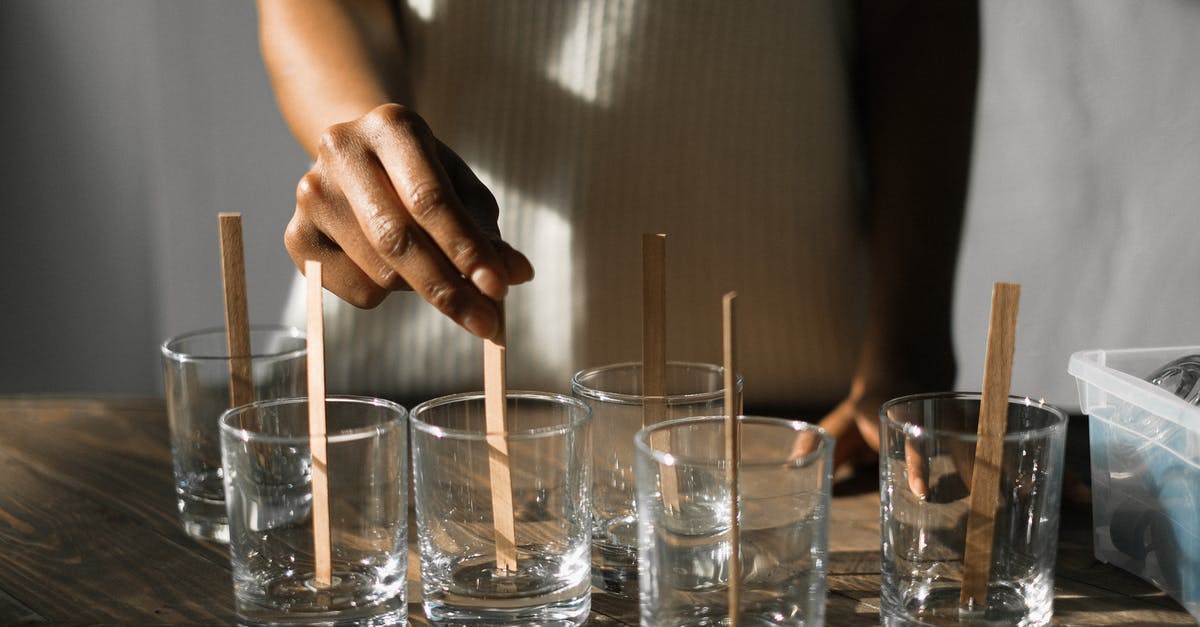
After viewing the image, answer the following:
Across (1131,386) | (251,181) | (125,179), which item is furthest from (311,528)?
(125,179)

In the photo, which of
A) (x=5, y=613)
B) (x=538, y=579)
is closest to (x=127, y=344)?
(x=5, y=613)

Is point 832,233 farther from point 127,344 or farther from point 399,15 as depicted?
point 127,344

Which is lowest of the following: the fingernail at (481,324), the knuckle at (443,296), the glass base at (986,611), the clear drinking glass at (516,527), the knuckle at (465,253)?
the glass base at (986,611)

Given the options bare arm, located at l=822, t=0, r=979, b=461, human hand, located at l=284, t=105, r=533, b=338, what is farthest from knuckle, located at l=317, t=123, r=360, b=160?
bare arm, located at l=822, t=0, r=979, b=461

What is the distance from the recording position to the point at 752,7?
49.1 inches

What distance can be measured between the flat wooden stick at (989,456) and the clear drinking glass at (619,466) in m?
0.16

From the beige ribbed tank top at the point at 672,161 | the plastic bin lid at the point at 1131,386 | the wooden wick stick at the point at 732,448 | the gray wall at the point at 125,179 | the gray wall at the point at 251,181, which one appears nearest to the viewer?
the wooden wick stick at the point at 732,448

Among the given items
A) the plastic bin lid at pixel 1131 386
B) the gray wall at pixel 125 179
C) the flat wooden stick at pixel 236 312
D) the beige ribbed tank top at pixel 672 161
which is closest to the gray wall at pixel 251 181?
the gray wall at pixel 125 179

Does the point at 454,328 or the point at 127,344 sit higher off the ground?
the point at 454,328

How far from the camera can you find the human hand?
2.21 ft

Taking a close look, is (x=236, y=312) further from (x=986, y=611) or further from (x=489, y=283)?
(x=986, y=611)

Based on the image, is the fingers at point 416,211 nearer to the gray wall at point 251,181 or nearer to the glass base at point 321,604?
the glass base at point 321,604

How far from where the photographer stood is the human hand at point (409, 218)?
674mm

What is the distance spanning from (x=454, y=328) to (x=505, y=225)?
0.46 feet
